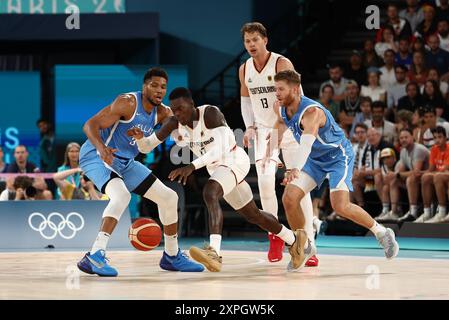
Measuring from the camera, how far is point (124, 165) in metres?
8.45

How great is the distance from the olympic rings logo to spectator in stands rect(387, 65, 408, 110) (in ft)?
18.8

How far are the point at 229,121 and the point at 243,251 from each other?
5613mm

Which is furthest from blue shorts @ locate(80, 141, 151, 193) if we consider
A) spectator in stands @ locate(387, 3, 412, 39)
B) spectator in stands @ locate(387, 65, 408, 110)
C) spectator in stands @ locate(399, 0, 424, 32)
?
spectator in stands @ locate(399, 0, 424, 32)

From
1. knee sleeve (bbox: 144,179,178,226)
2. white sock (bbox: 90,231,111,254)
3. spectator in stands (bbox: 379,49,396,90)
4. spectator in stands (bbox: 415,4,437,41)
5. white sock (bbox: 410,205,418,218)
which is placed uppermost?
spectator in stands (bbox: 415,4,437,41)

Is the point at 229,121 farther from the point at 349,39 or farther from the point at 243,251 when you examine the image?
the point at 243,251

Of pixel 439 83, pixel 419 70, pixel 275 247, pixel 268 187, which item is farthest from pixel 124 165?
pixel 419 70

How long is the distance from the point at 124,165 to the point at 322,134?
1.86m

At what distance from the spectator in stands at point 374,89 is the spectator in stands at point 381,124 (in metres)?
0.67

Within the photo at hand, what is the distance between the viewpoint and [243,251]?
1188 cm

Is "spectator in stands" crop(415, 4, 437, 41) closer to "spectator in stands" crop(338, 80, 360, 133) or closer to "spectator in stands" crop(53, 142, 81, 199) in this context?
"spectator in stands" crop(338, 80, 360, 133)

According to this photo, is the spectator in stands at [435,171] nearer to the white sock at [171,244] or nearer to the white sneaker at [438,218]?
the white sneaker at [438,218]

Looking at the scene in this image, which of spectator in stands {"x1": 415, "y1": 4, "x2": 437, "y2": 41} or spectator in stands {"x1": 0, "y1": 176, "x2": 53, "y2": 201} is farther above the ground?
spectator in stands {"x1": 415, "y1": 4, "x2": 437, "y2": 41}

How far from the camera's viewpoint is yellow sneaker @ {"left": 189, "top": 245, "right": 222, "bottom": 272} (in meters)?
8.11
